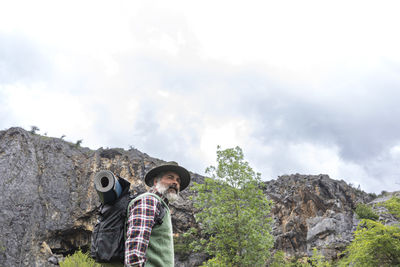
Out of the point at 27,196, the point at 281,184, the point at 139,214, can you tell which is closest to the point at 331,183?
the point at 281,184

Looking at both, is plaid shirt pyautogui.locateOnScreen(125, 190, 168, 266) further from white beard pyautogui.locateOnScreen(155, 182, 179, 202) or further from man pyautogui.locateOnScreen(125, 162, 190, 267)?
white beard pyautogui.locateOnScreen(155, 182, 179, 202)

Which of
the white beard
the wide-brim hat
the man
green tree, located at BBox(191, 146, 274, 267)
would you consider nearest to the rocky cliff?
green tree, located at BBox(191, 146, 274, 267)

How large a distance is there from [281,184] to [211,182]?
1081 inches

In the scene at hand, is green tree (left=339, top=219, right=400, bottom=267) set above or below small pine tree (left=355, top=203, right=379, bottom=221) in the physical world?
below

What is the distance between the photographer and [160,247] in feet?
8.79

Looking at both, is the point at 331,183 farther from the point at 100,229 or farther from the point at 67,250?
the point at 100,229

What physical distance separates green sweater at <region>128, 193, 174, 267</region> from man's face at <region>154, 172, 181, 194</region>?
0.36m

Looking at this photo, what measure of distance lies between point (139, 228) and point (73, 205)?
34.1 meters

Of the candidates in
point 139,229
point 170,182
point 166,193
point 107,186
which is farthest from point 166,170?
point 139,229

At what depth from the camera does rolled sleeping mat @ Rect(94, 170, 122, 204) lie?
2613 mm

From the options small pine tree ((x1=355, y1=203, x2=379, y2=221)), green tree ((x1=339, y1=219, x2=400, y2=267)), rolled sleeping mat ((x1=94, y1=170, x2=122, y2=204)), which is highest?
small pine tree ((x1=355, y1=203, x2=379, y2=221))

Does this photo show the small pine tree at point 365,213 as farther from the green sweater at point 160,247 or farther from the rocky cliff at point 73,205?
the green sweater at point 160,247

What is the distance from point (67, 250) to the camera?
108 ft

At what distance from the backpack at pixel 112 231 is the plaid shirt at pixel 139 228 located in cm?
9
